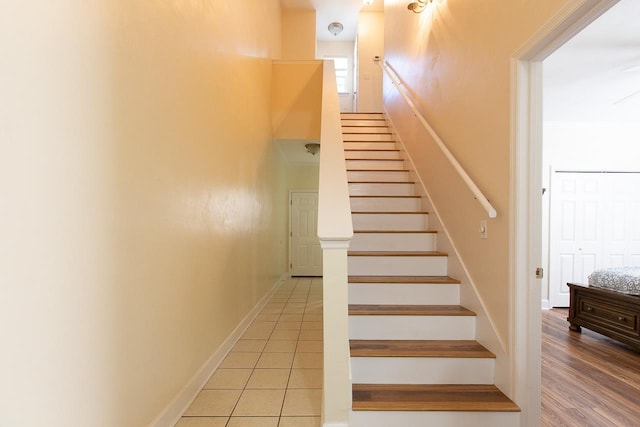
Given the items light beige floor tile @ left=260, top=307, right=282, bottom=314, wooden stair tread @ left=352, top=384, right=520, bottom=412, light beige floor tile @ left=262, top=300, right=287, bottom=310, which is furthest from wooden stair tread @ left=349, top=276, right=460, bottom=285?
light beige floor tile @ left=262, top=300, right=287, bottom=310

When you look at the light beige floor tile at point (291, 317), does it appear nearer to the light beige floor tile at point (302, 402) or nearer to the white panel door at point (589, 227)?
the light beige floor tile at point (302, 402)

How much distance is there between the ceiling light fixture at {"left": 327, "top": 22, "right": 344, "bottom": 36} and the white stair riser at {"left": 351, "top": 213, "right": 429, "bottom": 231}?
5.63m

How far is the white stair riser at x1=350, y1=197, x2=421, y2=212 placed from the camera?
3.23 m

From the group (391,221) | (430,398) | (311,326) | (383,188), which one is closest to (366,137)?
(383,188)

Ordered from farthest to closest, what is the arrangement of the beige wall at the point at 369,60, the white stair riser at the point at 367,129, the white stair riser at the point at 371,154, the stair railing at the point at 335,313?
the beige wall at the point at 369,60 < the white stair riser at the point at 367,129 < the white stair riser at the point at 371,154 < the stair railing at the point at 335,313

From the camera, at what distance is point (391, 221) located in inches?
120

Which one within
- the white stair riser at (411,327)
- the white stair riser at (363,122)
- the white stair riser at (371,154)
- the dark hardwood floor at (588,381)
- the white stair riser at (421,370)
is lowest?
the dark hardwood floor at (588,381)

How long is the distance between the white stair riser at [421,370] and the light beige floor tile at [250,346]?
1093mm

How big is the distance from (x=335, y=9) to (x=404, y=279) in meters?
6.20

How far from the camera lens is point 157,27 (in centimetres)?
150

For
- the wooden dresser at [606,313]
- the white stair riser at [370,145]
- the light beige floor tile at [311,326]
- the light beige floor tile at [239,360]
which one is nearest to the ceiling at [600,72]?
the white stair riser at [370,145]

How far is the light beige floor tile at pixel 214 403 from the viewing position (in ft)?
5.79

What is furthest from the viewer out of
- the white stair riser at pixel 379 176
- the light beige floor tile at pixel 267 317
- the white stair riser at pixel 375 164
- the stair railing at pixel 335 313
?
A: the white stair riser at pixel 375 164

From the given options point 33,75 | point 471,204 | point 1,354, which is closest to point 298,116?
point 471,204
